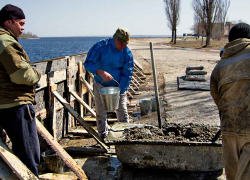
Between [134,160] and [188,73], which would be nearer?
[134,160]

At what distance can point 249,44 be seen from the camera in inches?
94.9

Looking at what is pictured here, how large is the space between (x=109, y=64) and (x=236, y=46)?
2.46 meters

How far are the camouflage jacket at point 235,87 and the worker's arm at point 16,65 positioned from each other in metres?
1.97

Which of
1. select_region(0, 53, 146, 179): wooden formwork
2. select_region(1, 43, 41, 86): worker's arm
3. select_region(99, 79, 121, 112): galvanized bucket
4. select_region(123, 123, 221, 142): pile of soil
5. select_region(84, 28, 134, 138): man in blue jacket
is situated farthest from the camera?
select_region(0, 53, 146, 179): wooden formwork

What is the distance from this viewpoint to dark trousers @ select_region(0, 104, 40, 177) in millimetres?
2828

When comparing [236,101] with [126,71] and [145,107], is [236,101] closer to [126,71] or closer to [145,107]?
[126,71]

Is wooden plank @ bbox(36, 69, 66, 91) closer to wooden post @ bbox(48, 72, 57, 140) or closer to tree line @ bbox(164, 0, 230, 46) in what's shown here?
wooden post @ bbox(48, 72, 57, 140)

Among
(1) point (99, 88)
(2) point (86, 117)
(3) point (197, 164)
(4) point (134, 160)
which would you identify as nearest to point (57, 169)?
(4) point (134, 160)

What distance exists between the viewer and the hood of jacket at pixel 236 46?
2.41 meters

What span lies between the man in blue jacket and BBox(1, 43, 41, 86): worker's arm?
1635 mm

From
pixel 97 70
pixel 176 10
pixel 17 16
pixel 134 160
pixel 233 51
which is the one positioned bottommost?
pixel 134 160

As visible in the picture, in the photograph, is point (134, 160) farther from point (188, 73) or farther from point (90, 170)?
point (188, 73)

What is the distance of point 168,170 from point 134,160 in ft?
1.70

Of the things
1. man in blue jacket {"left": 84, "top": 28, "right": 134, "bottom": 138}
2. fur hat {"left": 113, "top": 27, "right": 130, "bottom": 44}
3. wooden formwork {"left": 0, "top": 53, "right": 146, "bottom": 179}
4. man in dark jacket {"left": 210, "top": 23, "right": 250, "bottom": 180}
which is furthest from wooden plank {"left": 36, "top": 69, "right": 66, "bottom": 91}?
man in dark jacket {"left": 210, "top": 23, "right": 250, "bottom": 180}
